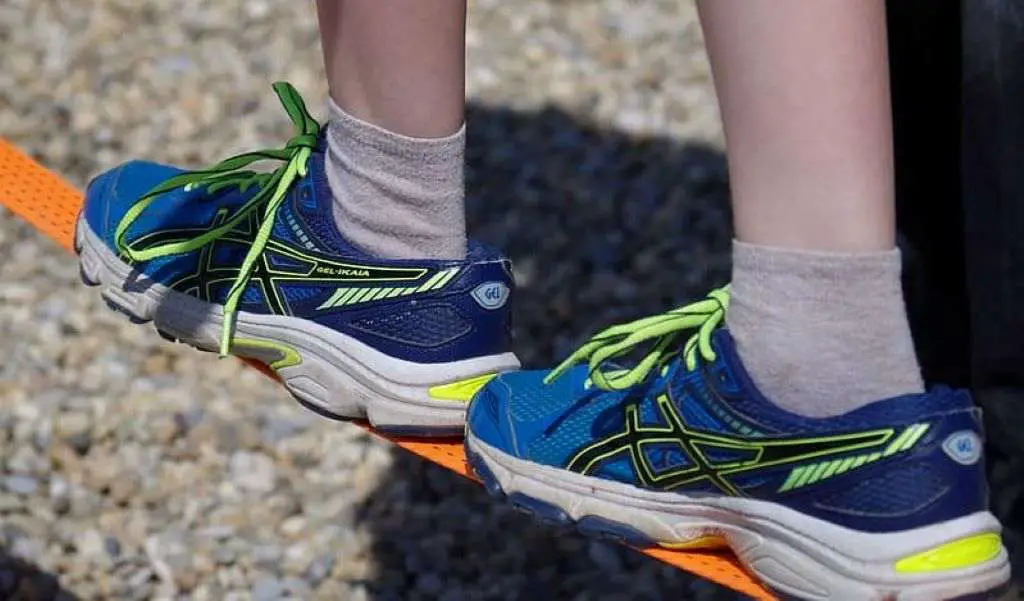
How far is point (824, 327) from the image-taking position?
125cm

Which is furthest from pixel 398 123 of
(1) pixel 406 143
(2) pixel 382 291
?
(2) pixel 382 291

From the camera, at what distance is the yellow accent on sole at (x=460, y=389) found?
5.03ft

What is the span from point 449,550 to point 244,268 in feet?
2.53

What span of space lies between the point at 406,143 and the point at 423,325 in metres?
0.18

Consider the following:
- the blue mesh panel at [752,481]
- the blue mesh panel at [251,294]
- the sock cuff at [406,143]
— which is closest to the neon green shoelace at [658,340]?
the blue mesh panel at [752,481]

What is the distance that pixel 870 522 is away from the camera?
127 cm

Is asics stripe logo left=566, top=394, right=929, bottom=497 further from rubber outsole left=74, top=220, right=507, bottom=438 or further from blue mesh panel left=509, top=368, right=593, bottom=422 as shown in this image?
rubber outsole left=74, top=220, right=507, bottom=438

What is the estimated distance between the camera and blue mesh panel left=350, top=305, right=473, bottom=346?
5.00 feet

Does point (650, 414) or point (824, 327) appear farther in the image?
point (650, 414)

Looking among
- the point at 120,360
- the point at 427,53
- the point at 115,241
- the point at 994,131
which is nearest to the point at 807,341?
the point at 427,53

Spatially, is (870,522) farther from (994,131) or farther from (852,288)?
(994,131)

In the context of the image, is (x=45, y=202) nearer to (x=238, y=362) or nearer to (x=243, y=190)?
(x=243, y=190)

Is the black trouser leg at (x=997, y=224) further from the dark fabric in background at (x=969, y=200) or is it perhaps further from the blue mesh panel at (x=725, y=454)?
the blue mesh panel at (x=725, y=454)

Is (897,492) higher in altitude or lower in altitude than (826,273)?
lower
